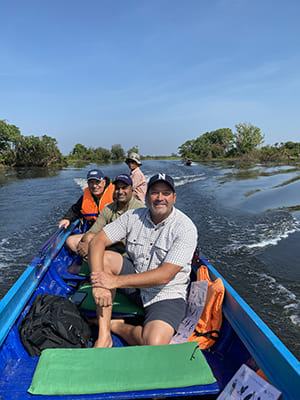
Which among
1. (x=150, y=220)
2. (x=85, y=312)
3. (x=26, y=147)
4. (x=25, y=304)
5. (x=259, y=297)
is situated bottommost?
(x=259, y=297)

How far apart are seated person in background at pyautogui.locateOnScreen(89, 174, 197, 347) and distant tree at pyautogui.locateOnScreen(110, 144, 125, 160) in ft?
194

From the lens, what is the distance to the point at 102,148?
5909 centimetres

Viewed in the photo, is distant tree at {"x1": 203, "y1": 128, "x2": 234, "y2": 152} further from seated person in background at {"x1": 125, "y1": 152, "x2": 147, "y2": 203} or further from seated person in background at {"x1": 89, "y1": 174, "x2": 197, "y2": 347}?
seated person in background at {"x1": 89, "y1": 174, "x2": 197, "y2": 347}

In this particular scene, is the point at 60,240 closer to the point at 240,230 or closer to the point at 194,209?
the point at 240,230

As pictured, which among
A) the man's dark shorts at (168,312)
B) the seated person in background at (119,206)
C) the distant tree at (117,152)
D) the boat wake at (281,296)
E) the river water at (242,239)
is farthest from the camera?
the distant tree at (117,152)

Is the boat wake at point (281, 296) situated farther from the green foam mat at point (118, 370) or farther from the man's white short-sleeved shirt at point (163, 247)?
the green foam mat at point (118, 370)

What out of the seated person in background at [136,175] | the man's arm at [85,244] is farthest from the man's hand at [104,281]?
the seated person in background at [136,175]

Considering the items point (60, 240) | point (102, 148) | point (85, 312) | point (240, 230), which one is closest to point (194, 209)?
point (240, 230)

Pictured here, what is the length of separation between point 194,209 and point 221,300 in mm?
8479

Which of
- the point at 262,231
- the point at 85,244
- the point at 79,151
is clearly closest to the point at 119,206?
the point at 85,244

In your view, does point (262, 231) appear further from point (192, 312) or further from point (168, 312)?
point (168, 312)

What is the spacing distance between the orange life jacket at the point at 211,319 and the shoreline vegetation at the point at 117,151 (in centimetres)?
1450

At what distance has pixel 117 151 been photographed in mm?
60281

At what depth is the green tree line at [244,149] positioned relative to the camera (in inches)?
1919
